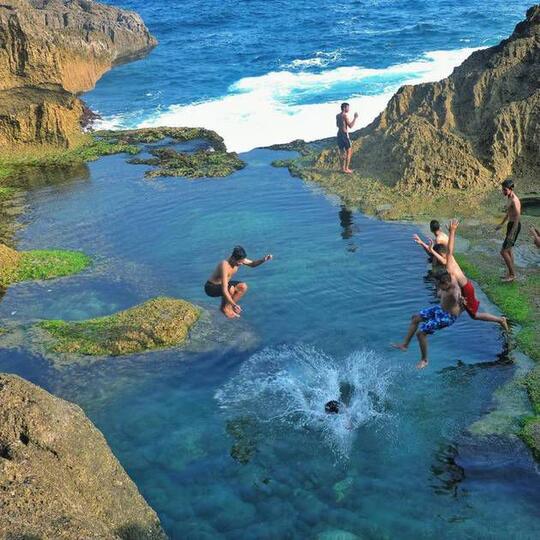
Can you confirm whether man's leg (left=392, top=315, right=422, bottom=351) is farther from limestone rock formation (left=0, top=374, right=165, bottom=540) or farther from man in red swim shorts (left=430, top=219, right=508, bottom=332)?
limestone rock formation (left=0, top=374, right=165, bottom=540)

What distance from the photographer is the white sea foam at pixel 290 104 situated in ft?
98.5

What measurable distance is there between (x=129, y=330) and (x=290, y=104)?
2305 cm

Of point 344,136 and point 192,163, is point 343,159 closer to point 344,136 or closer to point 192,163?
point 344,136

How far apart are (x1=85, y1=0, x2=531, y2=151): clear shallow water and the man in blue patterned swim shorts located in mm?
17290

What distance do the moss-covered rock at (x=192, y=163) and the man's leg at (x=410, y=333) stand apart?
12.6 m

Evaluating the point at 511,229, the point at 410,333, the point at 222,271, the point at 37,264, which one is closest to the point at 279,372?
the point at 222,271

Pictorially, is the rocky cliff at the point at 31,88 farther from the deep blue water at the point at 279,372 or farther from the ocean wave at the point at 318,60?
the ocean wave at the point at 318,60

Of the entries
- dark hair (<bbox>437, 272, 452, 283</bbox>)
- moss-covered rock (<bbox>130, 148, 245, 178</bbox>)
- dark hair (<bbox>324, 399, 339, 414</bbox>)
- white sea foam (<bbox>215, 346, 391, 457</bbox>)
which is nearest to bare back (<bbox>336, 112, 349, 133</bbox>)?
moss-covered rock (<bbox>130, 148, 245, 178</bbox>)

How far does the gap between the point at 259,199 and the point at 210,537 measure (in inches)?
523

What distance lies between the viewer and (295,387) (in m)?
12.1

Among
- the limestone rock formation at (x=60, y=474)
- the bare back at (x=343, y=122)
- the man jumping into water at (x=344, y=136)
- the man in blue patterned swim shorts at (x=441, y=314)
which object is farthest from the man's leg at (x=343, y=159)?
the limestone rock formation at (x=60, y=474)

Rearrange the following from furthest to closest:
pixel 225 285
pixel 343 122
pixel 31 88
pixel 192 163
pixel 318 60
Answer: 1. pixel 318 60
2. pixel 31 88
3. pixel 192 163
4. pixel 343 122
5. pixel 225 285

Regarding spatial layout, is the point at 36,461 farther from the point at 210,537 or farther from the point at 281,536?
the point at 281,536

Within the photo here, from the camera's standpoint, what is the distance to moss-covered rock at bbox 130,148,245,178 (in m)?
23.8
